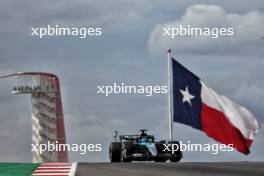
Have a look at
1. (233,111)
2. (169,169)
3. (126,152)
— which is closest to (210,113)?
(233,111)

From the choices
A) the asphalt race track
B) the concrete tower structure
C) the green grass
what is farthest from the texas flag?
the concrete tower structure

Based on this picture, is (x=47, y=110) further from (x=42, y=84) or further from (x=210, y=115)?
(x=210, y=115)

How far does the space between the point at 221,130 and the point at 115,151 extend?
642cm

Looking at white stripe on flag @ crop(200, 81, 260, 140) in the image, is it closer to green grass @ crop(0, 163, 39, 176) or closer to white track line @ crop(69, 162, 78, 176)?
white track line @ crop(69, 162, 78, 176)

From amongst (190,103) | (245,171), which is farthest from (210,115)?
(245,171)

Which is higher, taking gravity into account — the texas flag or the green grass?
the texas flag

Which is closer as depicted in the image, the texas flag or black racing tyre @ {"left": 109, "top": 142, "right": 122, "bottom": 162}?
the texas flag

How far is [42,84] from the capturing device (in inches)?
3514

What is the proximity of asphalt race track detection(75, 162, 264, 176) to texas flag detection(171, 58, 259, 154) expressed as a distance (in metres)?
1.03

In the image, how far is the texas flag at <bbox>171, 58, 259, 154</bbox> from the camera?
82.5 ft

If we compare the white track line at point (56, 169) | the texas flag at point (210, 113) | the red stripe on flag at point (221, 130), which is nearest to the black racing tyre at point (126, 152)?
the texas flag at point (210, 113)

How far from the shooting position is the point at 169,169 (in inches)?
881

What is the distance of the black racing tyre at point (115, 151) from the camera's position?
3055cm

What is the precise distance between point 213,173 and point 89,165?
15.1ft
